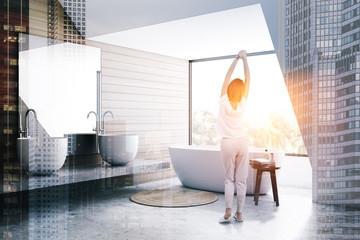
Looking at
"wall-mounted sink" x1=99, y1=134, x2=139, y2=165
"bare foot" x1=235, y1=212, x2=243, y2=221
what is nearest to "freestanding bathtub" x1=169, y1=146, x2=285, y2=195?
"wall-mounted sink" x1=99, y1=134, x2=139, y2=165

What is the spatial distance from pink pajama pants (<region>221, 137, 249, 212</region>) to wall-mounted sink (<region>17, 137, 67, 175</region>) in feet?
4.59

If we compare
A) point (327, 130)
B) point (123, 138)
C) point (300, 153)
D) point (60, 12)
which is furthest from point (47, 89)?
point (327, 130)

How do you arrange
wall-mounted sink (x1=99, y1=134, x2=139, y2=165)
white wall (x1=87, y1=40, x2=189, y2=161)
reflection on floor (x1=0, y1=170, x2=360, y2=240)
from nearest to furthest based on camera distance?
reflection on floor (x1=0, y1=170, x2=360, y2=240) → wall-mounted sink (x1=99, y1=134, x2=139, y2=165) → white wall (x1=87, y1=40, x2=189, y2=161)

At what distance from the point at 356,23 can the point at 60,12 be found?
6.98 ft

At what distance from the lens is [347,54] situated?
142 centimetres

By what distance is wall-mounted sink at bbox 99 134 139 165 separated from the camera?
3551mm

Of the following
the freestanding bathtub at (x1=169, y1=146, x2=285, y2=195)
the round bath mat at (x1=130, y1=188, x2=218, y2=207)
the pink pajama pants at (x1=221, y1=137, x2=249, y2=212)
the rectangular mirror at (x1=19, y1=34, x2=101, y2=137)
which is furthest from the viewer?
the freestanding bathtub at (x1=169, y1=146, x2=285, y2=195)

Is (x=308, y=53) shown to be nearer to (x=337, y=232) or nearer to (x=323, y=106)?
(x=323, y=106)

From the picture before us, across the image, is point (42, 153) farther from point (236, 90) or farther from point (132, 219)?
point (236, 90)

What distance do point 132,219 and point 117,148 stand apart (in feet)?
3.36

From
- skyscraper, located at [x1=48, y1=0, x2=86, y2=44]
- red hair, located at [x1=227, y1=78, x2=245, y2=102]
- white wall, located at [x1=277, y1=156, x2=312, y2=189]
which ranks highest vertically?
skyscraper, located at [x1=48, y1=0, x2=86, y2=44]

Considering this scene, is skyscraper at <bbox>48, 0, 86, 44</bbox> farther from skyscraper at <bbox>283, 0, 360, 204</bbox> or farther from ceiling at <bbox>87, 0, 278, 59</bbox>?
skyscraper at <bbox>283, 0, 360, 204</bbox>

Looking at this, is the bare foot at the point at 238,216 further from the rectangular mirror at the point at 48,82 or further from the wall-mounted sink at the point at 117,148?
the rectangular mirror at the point at 48,82

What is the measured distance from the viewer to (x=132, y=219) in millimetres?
2883
